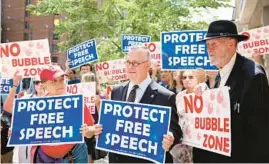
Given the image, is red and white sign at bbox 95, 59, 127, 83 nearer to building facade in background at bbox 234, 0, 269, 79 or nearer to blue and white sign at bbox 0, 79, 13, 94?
blue and white sign at bbox 0, 79, 13, 94

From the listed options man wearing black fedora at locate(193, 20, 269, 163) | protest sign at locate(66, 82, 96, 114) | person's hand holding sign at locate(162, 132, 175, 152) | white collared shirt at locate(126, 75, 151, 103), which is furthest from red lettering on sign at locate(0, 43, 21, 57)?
man wearing black fedora at locate(193, 20, 269, 163)

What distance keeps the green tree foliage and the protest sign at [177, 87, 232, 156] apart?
27.2 ft

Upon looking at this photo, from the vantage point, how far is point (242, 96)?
286cm

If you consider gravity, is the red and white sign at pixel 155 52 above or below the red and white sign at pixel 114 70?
above

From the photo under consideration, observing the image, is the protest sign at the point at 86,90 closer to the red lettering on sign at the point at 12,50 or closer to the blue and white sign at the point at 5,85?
the red lettering on sign at the point at 12,50

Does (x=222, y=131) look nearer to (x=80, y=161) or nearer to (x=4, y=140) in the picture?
(x=80, y=161)

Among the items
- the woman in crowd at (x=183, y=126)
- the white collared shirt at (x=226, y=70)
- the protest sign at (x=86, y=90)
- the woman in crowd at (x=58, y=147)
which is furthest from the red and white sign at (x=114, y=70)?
the white collared shirt at (x=226, y=70)

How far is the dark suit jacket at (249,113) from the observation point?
281cm

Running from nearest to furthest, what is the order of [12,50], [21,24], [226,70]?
1. [226,70]
2. [12,50]
3. [21,24]

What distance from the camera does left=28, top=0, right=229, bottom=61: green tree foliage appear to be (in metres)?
11.9

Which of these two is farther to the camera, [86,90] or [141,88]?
[86,90]

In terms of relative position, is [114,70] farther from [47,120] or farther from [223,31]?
[223,31]

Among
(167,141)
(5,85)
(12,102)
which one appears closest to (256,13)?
(5,85)

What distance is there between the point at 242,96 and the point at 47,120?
1.51 m
